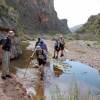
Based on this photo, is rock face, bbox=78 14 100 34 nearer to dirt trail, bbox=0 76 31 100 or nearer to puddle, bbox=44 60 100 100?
puddle, bbox=44 60 100 100

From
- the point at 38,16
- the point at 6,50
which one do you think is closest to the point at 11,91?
the point at 6,50

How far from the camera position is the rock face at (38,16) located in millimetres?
108062

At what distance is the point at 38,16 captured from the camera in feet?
393

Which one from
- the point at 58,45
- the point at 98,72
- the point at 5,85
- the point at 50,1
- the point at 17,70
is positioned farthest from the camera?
the point at 50,1

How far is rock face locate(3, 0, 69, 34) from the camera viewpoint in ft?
355

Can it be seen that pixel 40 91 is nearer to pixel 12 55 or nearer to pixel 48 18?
pixel 12 55

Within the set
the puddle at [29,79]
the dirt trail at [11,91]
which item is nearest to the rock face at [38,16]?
the puddle at [29,79]

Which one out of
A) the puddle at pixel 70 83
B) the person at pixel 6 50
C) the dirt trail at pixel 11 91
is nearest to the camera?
the dirt trail at pixel 11 91

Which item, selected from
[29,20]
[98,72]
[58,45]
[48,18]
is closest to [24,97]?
[98,72]

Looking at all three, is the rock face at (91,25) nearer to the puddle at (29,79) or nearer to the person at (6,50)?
the puddle at (29,79)

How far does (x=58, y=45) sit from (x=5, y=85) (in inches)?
493

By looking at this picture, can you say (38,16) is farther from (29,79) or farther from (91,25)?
(29,79)

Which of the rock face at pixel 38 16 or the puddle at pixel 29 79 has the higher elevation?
the rock face at pixel 38 16

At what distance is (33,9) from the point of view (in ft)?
385
